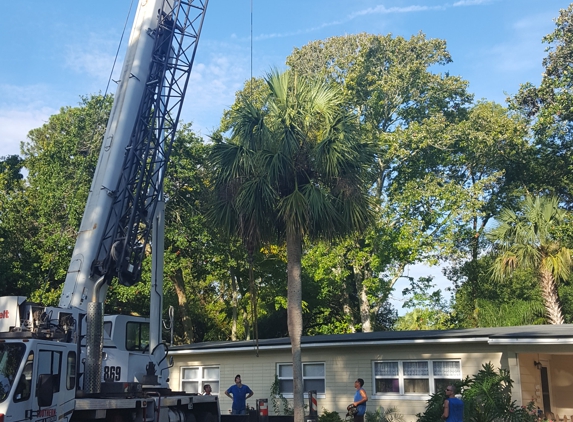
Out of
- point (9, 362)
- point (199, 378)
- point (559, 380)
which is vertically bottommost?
point (559, 380)

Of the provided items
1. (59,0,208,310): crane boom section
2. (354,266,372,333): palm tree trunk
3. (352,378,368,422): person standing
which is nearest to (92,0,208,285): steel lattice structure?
(59,0,208,310): crane boom section

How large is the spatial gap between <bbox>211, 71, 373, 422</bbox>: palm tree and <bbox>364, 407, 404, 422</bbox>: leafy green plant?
4.00m

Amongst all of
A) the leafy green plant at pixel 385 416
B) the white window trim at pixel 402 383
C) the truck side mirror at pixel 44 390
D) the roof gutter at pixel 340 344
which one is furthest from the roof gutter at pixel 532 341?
the truck side mirror at pixel 44 390

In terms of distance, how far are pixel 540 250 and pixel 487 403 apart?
11.4m

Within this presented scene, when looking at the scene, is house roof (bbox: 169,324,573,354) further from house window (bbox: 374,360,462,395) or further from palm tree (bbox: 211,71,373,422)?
palm tree (bbox: 211,71,373,422)

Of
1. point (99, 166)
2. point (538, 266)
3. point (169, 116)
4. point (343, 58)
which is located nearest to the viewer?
point (99, 166)

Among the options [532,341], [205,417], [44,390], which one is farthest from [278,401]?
Answer: [44,390]

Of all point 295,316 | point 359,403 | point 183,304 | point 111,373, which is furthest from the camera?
point 183,304

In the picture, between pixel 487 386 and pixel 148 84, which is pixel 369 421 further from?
pixel 148 84

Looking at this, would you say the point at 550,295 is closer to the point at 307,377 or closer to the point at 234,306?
the point at 307,377

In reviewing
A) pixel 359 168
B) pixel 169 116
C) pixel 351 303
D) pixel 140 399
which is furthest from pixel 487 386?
pixel 351 303

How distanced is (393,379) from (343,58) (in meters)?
23.4

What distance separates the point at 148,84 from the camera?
14914mm

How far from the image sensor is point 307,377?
20438 millimetres
